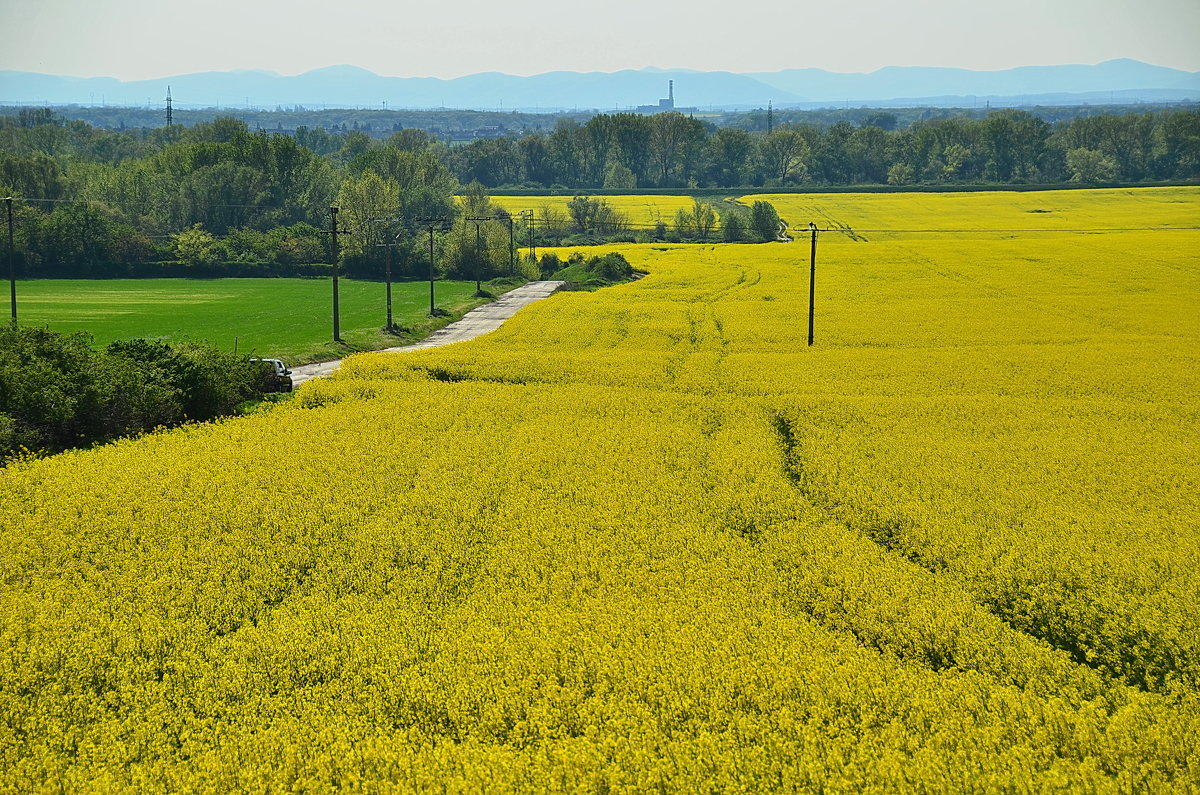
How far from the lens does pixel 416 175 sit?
135m

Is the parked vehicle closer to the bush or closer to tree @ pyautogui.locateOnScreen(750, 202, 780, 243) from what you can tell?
the bush

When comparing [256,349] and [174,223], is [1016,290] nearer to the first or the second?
[256,349]

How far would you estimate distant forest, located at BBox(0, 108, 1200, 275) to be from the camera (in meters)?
98.9

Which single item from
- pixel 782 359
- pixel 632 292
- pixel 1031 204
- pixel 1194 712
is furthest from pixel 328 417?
pixel 1031 204

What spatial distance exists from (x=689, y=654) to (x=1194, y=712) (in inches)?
265

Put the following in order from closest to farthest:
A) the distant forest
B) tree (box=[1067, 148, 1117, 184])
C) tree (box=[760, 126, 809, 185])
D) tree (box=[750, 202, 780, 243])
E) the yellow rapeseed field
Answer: the yellow rapeseed field → the distant forest → tree (box=[750, 202, 780, 243]) → tree (box=[1067, 148, 1117, 184]) → tree (box=[760, 126, 809, 185])

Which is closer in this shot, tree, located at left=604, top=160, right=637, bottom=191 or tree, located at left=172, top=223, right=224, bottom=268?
tree, located at left=172, top=223, right=224, bottom=268

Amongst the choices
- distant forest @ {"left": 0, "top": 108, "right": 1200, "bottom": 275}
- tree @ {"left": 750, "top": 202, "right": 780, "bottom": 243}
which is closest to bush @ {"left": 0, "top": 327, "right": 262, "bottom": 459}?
distant forest @ {"left": 0, "top": 108, "right": 1200, "bottom": 275}

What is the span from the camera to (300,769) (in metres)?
13.1

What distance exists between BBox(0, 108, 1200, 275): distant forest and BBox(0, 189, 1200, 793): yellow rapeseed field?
4375 cm

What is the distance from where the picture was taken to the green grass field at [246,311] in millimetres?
55344

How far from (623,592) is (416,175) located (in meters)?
123

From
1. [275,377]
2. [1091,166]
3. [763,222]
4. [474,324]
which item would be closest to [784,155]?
[1091,166]

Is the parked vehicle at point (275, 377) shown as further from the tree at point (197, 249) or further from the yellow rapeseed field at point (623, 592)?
the tree at point (197, 249)
